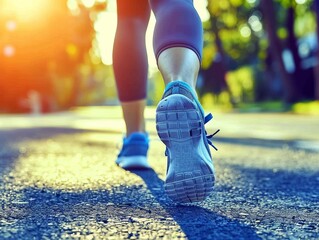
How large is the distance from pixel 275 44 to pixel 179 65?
17910 millimetres

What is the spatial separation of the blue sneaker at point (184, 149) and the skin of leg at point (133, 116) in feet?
→ 2.90

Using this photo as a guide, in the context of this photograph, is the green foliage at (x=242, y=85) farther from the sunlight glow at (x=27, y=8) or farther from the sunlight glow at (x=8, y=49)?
the sunlight glow at (x=27, y=8)

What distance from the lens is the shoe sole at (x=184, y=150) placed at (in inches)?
60.2

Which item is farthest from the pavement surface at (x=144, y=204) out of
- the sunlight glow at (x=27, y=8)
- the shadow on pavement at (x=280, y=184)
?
the sunlight glow at (x=27, y=8)

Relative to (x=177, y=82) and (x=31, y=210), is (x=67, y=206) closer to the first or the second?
(x=31, y=210)

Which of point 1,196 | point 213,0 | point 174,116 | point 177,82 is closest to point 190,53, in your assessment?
point 177,82

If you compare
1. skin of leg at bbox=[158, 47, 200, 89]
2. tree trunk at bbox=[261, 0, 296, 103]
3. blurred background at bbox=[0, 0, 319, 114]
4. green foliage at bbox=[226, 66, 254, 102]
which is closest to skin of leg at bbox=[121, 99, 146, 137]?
skin of leg at bbox=[158, 47, 200, 89]

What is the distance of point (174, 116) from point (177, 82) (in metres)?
0.12

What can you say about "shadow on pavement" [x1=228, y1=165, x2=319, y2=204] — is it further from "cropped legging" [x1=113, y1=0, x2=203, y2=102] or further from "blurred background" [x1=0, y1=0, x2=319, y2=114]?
"blurred background" [x1=0, y1=0, x2=319, y2=114]

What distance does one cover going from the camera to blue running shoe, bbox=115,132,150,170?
2445mm

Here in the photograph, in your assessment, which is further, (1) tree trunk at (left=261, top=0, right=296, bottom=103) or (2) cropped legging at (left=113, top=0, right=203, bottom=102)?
(1) tree trunk at (left=261, top=0, right=296, bottom=103)

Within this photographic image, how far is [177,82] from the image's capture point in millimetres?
1645

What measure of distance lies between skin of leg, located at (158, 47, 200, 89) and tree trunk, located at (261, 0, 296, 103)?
17.1m

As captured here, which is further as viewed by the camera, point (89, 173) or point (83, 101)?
point (83, 101)
